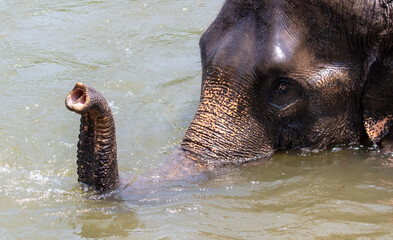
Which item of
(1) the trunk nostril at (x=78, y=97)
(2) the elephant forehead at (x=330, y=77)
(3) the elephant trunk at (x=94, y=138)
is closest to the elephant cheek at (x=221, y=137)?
(2) the elephant forehead at (x=330, y=77)

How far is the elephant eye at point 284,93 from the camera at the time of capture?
3836 millimetres

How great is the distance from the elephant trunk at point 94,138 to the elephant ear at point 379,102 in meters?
1.60

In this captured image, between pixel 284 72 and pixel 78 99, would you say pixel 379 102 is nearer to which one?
pixel 284 72

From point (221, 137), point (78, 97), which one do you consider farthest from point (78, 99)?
point (221, 137)

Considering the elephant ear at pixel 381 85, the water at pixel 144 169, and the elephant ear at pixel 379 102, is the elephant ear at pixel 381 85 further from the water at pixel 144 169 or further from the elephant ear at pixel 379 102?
the water at pixel 144 169

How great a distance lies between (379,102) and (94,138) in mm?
1768

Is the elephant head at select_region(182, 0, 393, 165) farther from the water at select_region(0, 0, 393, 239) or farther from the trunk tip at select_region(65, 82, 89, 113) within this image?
the trunk tip at select_region(65, 82, 89, 113)

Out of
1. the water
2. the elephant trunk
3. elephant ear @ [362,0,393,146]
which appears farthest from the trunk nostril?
elephant ear @ [362,0,393,146]

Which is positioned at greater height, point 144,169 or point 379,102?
point 379,102

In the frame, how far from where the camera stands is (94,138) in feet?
10.3

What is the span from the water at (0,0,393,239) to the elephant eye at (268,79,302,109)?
38cm

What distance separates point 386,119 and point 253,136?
81cm

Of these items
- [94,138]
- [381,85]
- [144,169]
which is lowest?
[144,169]

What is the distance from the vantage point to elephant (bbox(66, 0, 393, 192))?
3.75 meters
